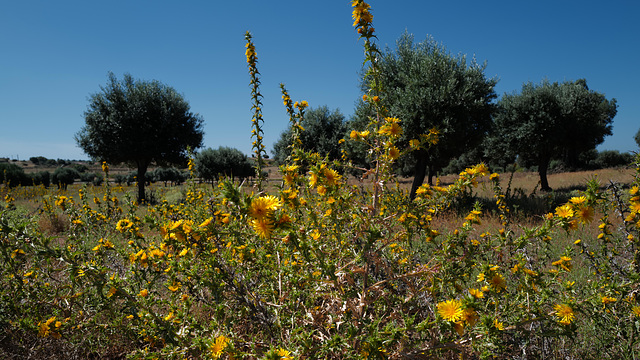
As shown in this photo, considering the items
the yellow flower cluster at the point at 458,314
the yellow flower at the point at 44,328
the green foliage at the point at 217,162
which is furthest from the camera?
the green foliage at the point at 217,162

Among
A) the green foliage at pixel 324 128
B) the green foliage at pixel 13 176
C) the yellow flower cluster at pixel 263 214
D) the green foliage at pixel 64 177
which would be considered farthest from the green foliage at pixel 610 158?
the green foliage at pixel 64 177

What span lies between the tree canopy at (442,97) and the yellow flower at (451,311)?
26.3 ft

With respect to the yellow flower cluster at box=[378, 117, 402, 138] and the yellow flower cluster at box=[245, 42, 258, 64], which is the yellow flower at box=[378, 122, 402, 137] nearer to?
the yellow flower cluster at box=[378, 117, 402, 138]

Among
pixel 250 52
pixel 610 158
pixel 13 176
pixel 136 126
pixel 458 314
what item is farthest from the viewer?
pixel 610 158

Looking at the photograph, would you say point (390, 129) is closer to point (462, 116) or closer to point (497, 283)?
point (497, 283)

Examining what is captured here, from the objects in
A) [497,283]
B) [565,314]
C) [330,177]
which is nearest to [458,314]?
[497,283]

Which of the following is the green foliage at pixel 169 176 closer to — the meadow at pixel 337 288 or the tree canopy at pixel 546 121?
the tree canopy at pixel 546 121

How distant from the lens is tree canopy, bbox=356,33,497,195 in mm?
9422

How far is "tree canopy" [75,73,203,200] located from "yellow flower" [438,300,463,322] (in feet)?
51.1

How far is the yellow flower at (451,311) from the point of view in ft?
4.62

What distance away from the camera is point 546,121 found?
15.1 meters

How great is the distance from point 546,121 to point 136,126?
2057cm

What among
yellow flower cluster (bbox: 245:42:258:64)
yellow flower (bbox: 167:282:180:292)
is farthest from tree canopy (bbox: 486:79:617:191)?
yellow flower (bbox: 167:282:180:292)

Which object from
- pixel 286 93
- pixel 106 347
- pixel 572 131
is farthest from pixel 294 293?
pixel 572 131
